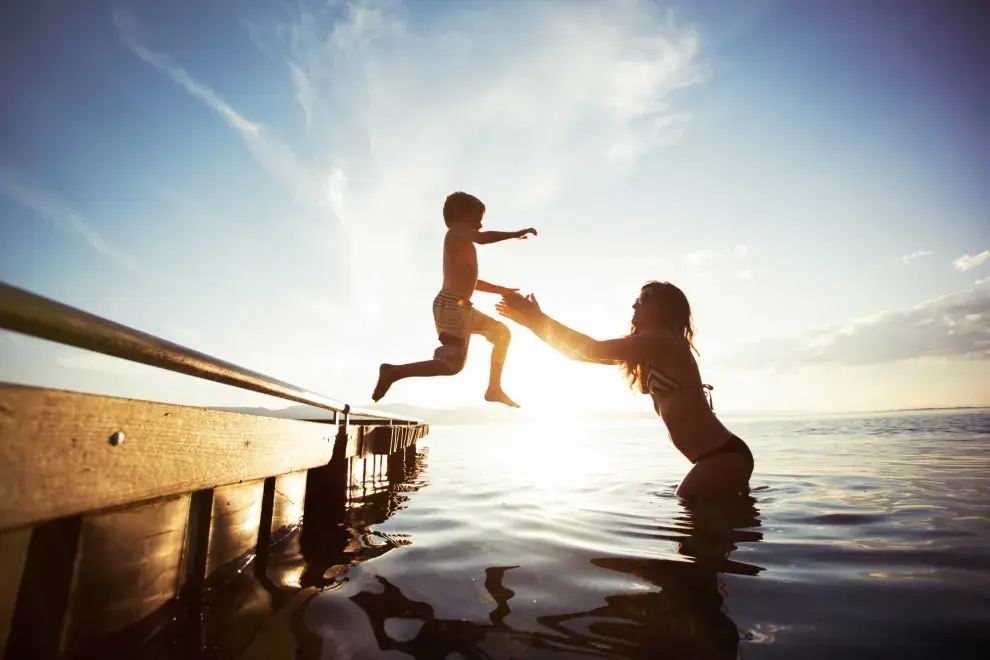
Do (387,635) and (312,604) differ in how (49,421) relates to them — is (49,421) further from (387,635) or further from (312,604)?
(312,604)

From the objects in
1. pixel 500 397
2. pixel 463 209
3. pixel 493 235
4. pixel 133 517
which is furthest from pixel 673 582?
pixel 463 209

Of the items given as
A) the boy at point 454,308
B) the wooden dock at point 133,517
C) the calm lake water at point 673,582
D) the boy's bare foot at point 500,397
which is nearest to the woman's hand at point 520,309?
the boy at point 454,308

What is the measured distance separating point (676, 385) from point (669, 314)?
84cm

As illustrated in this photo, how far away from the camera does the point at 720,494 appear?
15.1 ft

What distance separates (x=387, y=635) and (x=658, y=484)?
584 cm

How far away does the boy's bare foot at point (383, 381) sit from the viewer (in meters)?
4.80

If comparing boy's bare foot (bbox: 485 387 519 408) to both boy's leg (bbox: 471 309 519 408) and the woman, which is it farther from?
the woman

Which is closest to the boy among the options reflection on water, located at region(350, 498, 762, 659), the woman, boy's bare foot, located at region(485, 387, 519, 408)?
the woman

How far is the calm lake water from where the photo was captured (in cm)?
181

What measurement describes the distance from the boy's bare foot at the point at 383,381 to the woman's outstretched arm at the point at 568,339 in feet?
4.38

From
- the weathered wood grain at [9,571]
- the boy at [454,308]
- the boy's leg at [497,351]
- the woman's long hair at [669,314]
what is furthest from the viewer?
the boy's leg at [497,351]

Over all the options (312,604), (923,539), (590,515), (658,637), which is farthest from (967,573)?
(312,604)

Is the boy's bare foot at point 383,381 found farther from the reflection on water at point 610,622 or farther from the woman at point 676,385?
the reflection on water at point 610,622

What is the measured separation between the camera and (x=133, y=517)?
1853mm
